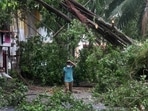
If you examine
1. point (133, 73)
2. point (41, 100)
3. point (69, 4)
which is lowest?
point (41, 100)

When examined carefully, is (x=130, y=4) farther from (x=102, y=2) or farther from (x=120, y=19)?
(x=102, y=2)

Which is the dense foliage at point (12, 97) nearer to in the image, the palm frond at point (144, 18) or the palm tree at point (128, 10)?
the palm frond at point (144, 18)

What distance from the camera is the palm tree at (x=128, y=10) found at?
23.2 metres

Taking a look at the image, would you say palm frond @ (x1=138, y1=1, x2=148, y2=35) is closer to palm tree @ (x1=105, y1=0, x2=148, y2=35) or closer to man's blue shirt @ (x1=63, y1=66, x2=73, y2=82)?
palm tree @ (x1=105, y1=0, x2=148, y2=35)

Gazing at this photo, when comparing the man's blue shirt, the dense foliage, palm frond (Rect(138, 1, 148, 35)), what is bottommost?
the dense foliage

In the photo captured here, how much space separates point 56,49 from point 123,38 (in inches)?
460

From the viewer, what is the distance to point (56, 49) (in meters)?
20.1

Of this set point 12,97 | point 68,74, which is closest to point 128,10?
point 68,74

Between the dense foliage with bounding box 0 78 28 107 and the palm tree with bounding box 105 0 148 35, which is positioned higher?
the palm tree with bounding box 105 0 148 35

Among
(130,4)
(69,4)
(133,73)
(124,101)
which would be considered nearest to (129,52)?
(133,73)

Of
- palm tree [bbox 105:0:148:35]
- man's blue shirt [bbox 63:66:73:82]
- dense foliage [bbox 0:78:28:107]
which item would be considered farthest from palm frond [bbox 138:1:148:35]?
dense foliage [bbox 0:78:28:107]

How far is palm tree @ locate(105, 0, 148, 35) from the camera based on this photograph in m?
23.2

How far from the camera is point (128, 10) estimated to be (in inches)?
923

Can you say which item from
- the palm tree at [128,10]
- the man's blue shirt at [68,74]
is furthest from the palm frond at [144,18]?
the man's blue shirt at [68,74]
